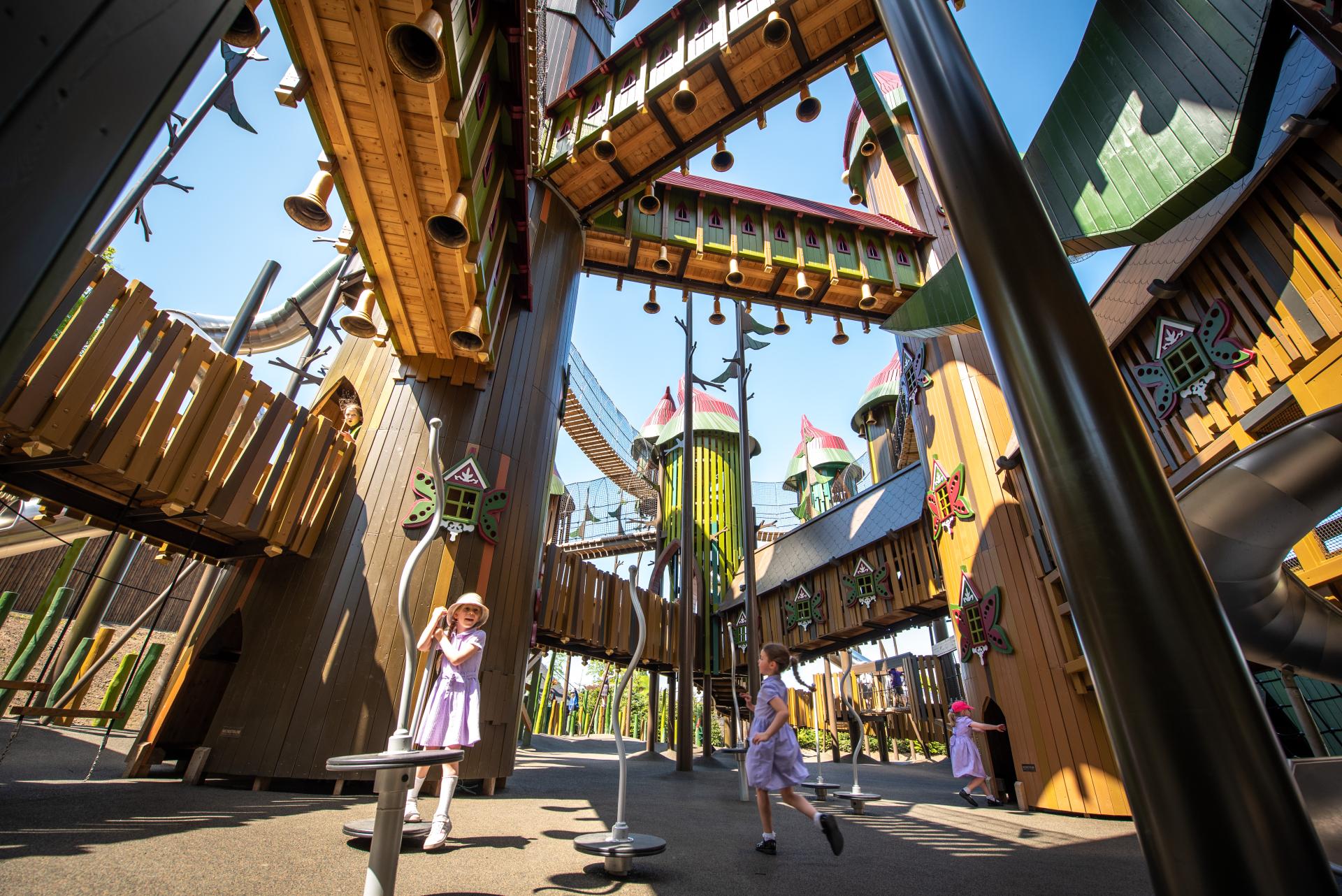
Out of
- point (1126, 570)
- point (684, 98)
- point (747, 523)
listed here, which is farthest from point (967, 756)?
point (684, 98)

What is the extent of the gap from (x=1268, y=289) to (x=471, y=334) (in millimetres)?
Answer: 7333

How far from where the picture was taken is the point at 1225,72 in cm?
360

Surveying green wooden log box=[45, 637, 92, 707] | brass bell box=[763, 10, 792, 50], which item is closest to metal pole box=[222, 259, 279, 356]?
green wooden log box=[45, 637, 92, 707]

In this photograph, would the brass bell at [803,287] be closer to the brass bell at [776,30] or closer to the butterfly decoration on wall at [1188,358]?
the brass bell at [776,30]

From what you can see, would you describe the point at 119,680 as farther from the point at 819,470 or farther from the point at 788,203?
the point at 819,470

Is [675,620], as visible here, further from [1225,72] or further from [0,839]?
[1225,72]

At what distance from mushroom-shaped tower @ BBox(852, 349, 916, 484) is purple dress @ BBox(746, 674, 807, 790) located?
1492cm

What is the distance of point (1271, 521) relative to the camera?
12.7 ft

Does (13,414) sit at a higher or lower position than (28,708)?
higher

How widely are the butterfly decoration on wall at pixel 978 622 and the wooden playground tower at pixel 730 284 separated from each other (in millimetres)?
56

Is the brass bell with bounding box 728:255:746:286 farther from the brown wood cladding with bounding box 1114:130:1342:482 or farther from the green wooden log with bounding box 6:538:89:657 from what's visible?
the green wooden log with bounding box 6:538:89:657

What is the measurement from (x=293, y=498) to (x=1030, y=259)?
7.04 m

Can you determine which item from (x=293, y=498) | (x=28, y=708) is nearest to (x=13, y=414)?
(x=293, y=498)

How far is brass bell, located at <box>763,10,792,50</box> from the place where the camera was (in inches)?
293
